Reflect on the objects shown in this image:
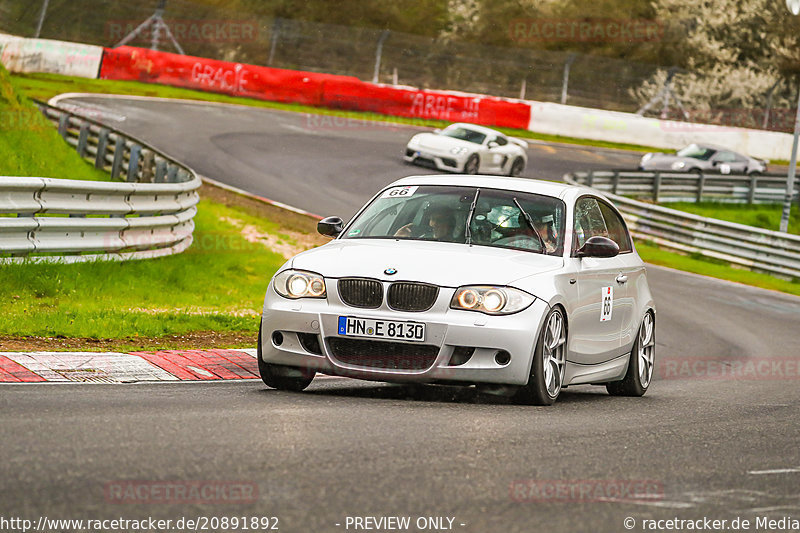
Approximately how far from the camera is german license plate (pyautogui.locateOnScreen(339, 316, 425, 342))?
7770 millimetres

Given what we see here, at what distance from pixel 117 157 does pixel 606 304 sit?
12979 mm

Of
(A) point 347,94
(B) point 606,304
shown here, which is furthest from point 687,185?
(B) point 606,304

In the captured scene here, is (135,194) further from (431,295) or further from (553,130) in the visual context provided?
(553,130)

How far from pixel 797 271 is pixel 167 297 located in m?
18.4

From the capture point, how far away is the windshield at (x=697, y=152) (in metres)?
40.6

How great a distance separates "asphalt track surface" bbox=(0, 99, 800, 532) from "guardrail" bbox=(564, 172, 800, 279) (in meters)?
17.6

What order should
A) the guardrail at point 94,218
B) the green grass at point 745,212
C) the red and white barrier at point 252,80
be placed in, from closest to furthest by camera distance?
the guardrail at point 94,218 → the green grass at point 745,212 → the red and white barrier at point 252,80

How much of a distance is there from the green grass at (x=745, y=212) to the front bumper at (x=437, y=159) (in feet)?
25.1

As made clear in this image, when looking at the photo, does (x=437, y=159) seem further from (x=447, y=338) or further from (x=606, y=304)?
(x=447, y=338)

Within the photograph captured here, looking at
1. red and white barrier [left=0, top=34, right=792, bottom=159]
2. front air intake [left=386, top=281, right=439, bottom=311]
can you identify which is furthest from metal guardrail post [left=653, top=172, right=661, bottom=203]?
front air intake [left=386, top=281, right=439, bottom=311]

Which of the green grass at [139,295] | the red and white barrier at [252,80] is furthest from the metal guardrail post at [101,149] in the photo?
the red and white barrier at [252,80]

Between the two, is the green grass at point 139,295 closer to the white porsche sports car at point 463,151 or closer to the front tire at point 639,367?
the front tire at point 639,367

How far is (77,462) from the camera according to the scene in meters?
5.25

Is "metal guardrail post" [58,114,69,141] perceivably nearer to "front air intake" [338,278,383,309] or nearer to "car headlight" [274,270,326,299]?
"car headlight" [274,270,326,299]
